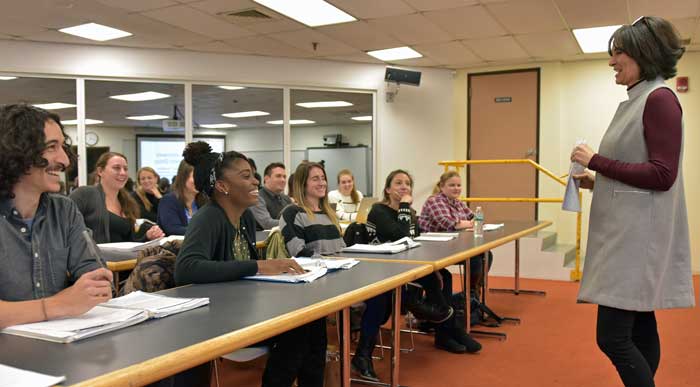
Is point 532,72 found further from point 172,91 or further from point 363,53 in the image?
point 172,91

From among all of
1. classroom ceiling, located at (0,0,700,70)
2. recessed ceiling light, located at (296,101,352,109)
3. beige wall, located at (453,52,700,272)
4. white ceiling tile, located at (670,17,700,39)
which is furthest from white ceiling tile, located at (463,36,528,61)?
recessed ceiling light, located at (296,101,352,109)

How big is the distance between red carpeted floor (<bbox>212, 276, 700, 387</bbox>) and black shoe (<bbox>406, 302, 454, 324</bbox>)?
0.26m

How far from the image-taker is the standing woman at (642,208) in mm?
1654

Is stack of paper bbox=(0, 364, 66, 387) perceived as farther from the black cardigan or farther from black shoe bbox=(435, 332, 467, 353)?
black shoe bbox=(435, 332, 467, 353)

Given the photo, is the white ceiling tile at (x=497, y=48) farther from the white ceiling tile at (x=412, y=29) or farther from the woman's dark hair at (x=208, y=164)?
the woman's dark hair at (x=208, y=164)

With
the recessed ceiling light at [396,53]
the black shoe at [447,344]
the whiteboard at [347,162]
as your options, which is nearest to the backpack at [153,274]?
the black shoe at [447,344]

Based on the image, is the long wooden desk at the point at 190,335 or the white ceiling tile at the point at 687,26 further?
the white ceiling tile at the point at 687,26

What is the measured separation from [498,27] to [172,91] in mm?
→ 3904

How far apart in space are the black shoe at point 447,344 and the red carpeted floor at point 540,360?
0.05m

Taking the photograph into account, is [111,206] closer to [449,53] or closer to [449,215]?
[449,215]

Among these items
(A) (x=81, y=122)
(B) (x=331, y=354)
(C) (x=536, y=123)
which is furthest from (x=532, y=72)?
(B) (x=331, y=354)

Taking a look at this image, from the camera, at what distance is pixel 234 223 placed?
2.22 meters

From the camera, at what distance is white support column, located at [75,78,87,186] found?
635 centimetres

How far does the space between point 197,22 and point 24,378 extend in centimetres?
495
